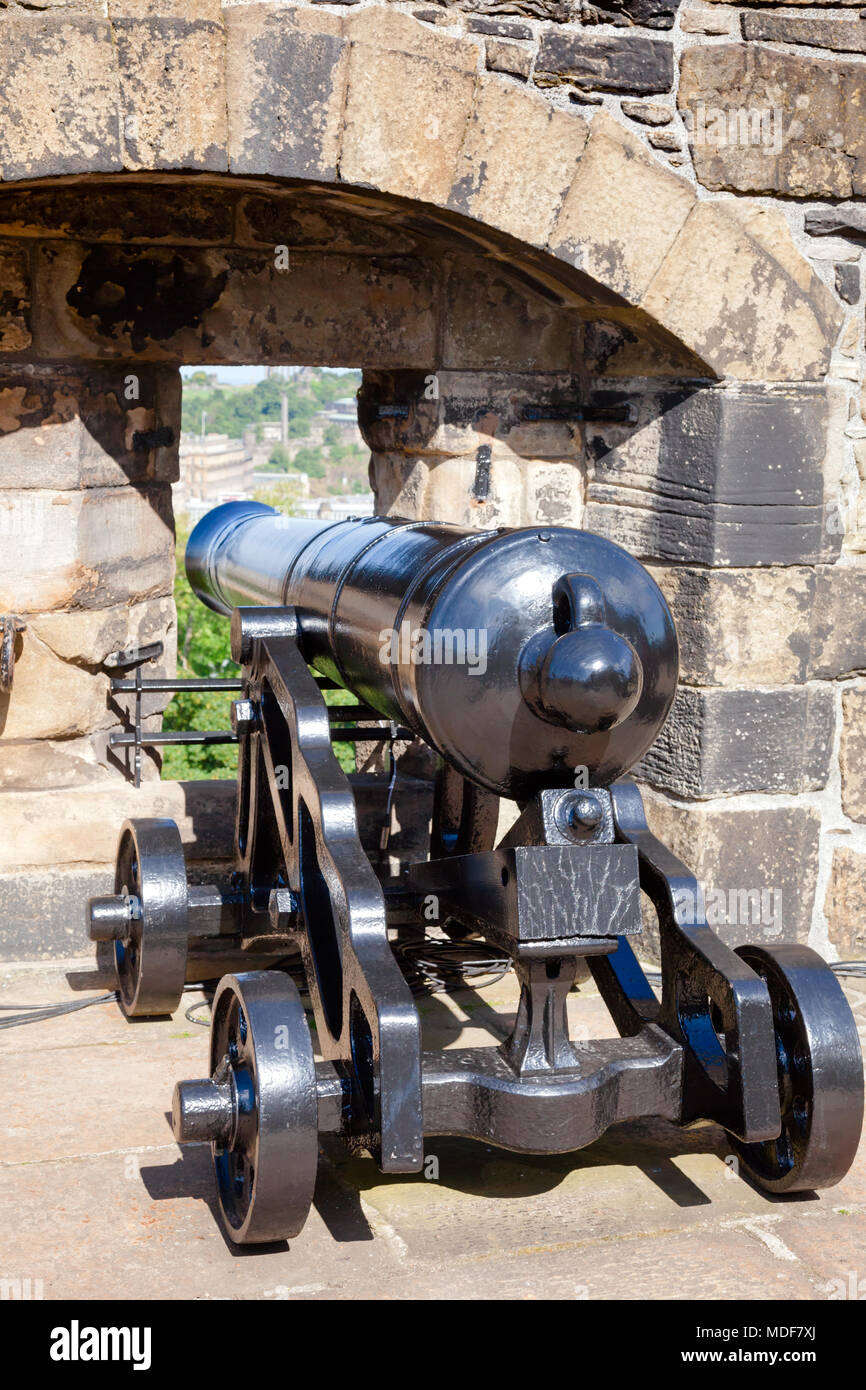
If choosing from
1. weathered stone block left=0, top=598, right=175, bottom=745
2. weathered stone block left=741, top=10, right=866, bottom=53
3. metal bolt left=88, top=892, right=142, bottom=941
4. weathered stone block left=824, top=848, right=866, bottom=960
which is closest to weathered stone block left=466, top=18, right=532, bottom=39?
weathered stone block left=741, top=10, right=866, bottom=53

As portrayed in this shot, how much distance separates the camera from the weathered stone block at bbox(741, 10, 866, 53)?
4.21m

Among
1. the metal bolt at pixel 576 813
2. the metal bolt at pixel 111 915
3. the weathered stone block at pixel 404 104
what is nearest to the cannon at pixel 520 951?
the metal bolt at pixel 576 813

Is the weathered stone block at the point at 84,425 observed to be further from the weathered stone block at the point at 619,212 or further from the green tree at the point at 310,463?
the green tree at the point at 310,463

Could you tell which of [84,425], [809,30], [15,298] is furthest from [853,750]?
[15,298]

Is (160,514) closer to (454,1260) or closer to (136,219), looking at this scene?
(136,219)

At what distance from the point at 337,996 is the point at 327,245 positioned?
8.15 ft

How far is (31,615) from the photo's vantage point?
15.0 ft

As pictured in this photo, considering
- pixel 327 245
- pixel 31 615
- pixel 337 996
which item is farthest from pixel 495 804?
pixel 327 245

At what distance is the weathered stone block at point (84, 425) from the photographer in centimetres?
443

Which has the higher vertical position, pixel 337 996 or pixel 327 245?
pixel 327 245

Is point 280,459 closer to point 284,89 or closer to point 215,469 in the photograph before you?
point 215,469

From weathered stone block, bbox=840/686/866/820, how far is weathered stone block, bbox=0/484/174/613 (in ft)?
7.33

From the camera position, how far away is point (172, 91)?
3.67m

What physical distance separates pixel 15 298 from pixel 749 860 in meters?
2.69
